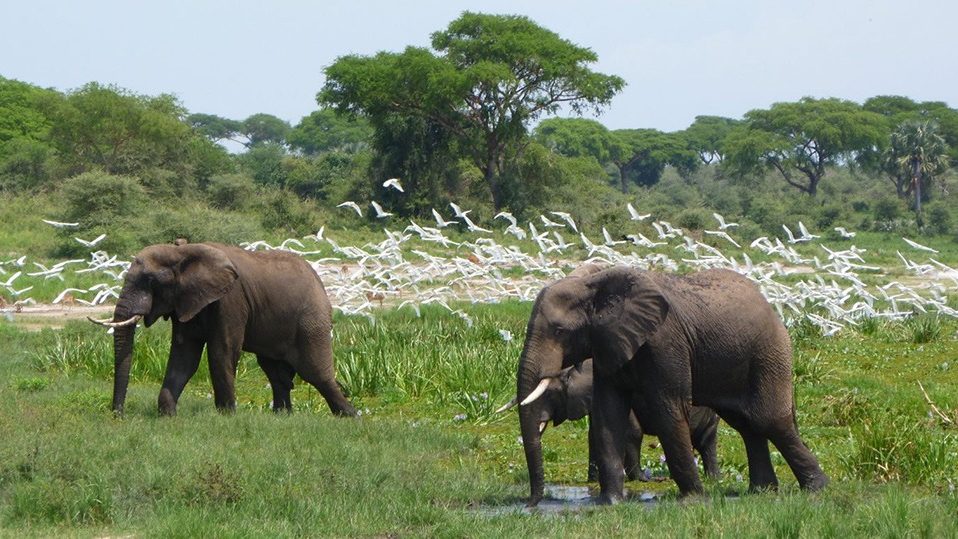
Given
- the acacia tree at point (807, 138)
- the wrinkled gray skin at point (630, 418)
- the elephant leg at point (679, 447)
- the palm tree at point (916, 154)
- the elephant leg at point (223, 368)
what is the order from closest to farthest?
1. the elephant leg at point (679, 447)
2. the wrinkled gray skin at point (630, 418)
3. the elephant leg at point (223, 368)
4. the palm tree at point (916, 154)
5. the acacia tree at point (807, 138)

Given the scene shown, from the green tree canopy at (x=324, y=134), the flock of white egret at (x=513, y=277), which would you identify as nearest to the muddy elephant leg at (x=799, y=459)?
the flock of white egret at (x=513, y=277)

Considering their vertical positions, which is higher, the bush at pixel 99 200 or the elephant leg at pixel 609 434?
the bush at pixel 99 200

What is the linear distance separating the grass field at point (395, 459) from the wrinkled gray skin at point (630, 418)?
8.0 inches

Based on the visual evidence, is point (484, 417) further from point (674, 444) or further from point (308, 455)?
point (674, 444)

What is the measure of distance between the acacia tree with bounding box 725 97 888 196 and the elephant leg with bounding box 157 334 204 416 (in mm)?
65723

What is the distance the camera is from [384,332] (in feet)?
60.7

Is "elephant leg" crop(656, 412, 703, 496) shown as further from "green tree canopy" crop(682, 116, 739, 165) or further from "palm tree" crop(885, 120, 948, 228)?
"green tree canopy" crop(682, 116, 739, 165)

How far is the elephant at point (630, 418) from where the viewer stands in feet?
34.7

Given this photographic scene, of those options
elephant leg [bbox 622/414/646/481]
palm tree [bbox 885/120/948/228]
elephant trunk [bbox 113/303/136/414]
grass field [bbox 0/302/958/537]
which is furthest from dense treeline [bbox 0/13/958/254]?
elephant leg [bbox 622/414/646/481]

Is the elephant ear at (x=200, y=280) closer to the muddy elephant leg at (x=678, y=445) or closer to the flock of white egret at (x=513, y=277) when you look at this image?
the muddy elephant leg at (x=678, y=445)

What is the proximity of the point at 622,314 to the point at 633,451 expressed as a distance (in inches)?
78.5

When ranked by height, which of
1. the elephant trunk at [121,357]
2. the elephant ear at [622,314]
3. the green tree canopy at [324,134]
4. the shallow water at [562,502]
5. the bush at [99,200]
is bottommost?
the shallow water at [562,502]

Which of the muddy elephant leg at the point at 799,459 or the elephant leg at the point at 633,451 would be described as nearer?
the muddy elephant leg at the point at 799,459

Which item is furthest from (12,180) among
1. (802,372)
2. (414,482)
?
(414,482)
